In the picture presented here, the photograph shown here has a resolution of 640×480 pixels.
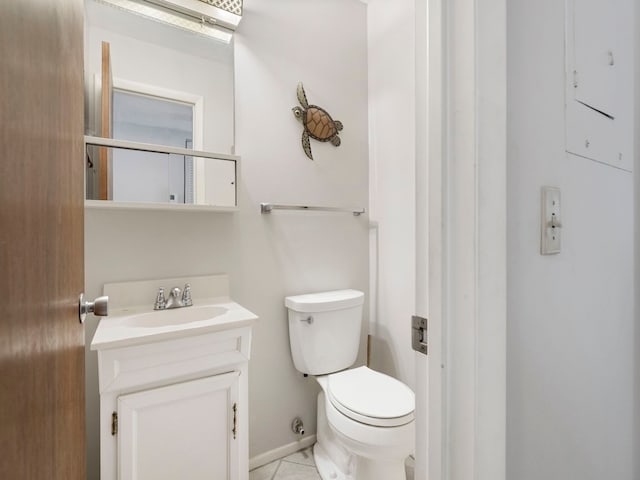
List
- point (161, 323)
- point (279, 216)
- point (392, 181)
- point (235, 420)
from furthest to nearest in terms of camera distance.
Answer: point (392, 181), point (279, 216), point (161, 323), point (235, 420)

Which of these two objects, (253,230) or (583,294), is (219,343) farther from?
(583,294)

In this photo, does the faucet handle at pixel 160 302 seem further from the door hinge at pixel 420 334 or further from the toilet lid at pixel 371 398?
the door hinge at pixel 420 334

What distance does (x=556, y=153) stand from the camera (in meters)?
0.64

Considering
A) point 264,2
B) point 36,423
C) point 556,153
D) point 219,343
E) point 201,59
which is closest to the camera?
point 36,423

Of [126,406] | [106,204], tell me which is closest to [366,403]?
[126,406]

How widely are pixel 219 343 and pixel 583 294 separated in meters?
1.08

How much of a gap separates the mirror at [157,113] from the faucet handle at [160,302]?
1.24ft

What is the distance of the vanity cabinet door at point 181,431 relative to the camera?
1.04 metres

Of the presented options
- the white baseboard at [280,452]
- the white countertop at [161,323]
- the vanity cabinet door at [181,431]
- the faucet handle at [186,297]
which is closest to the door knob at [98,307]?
the white countertop at [161,323]

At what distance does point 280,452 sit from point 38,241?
1662 mm

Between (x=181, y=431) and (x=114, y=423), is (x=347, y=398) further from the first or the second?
(x=114, y=423)

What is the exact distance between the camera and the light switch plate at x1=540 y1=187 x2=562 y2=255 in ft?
1.99

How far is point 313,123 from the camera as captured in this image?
177cm

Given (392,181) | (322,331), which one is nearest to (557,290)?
(322,331)
